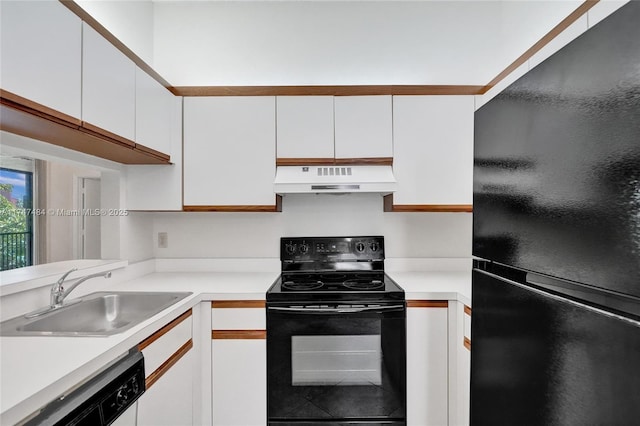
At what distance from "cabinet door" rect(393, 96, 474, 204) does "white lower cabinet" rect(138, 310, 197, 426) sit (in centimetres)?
143

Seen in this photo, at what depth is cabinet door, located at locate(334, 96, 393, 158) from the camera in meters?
2.12

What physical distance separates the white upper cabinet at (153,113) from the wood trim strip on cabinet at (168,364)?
1050 millimetres

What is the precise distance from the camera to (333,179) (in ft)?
6.72

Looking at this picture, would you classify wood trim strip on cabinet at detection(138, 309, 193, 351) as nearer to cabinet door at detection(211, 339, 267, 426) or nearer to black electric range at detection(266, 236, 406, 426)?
cabinet door at detection(211, 339, 267, 426)

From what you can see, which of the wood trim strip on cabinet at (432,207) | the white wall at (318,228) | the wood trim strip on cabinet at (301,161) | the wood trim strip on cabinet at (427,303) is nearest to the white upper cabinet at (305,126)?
the wood trim strip on cabinet at (301,161)

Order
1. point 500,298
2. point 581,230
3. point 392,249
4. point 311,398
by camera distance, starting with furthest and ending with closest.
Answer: point 392,249 < point 311,398 < point 500,298 < point 581,230

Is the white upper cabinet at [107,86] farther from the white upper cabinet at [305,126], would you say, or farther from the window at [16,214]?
the white upper cabinet at [305,126]

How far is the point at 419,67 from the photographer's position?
2461 millimetres

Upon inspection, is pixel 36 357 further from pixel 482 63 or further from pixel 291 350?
pixel 482 63

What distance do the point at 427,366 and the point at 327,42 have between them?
223 cm

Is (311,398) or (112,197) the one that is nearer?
(311,398)

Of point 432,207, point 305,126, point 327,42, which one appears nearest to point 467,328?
point 432,207

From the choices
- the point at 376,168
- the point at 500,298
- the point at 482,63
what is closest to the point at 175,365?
the point at 500,298

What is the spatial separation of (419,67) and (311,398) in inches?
90.0
